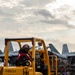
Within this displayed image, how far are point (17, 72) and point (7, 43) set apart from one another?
61.2 inches

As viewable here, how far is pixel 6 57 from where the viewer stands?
1052cm

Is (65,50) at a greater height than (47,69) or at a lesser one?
greater

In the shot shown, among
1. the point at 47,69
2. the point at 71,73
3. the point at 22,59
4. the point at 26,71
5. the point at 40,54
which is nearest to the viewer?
the point at 26,71

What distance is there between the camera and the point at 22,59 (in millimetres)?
9906

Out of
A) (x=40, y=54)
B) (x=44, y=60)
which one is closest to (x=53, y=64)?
(x=40, y=54)

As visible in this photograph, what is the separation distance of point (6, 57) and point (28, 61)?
1.05 metres

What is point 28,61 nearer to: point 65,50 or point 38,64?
point 38,64

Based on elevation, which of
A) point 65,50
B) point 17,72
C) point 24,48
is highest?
point 65,50

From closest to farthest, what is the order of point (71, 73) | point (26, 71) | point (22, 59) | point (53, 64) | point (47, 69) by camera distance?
1. point (26, 71)
2. point (22, 59)
3. point (47, 69)
4. point (53, 64)
5. point (71, 73)

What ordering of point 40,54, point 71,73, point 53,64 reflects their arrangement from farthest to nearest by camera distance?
point 71,73
point 53,64
point 40,54

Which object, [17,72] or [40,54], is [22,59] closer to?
[17,72]

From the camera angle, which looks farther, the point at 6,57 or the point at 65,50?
the point at 65,50

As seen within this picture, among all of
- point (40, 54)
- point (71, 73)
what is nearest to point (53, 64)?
point (40, 54)

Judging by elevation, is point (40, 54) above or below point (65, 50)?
below
